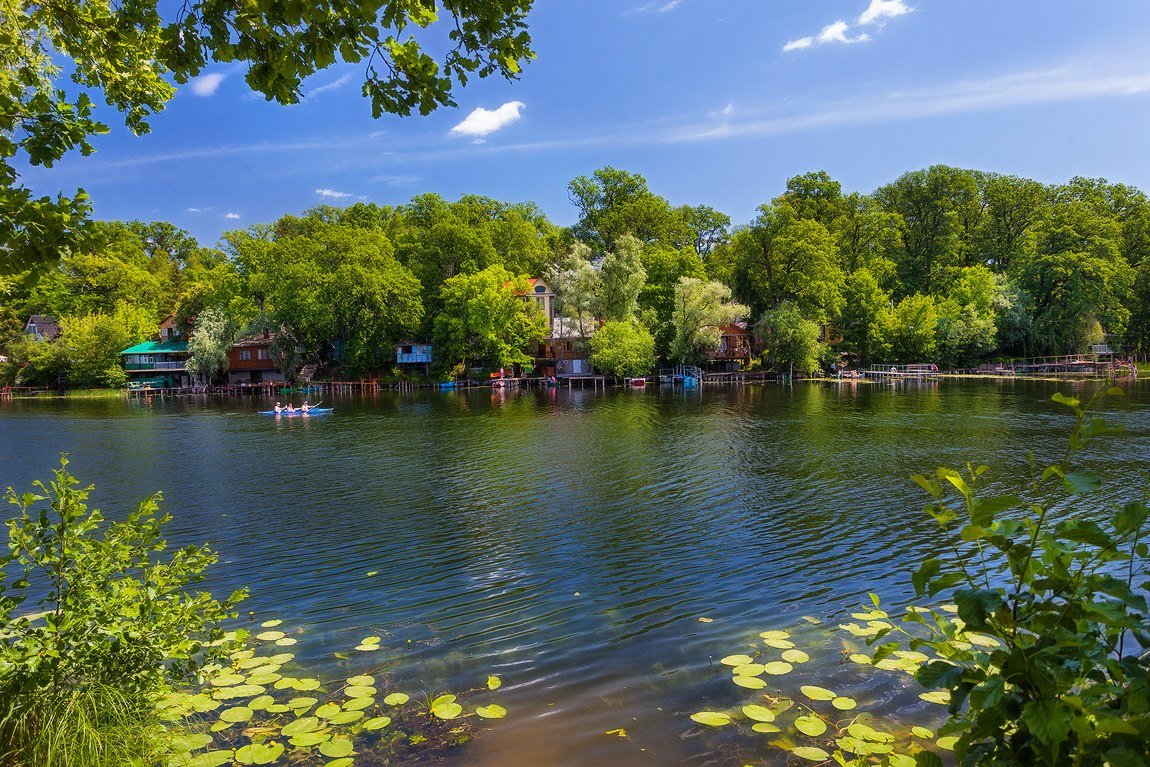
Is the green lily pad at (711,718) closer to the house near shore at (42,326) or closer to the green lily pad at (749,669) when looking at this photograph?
the green lily pad at (749,669)

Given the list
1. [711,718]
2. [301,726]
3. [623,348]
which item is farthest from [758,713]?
[623,348]

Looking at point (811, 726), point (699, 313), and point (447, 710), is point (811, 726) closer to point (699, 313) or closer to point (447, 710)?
point (447, 710)

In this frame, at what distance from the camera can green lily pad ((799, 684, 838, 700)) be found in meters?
6.45

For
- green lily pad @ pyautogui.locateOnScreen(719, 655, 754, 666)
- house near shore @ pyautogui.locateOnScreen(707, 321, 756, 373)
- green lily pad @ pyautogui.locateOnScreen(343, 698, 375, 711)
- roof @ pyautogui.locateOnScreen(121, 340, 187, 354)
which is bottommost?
green lily pad @ pyautogui.locateOnScreen(719, 655, 754, 666)

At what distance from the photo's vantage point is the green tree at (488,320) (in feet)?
216

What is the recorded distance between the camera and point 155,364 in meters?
72.9

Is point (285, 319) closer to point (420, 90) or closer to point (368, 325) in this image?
point (368, 325)

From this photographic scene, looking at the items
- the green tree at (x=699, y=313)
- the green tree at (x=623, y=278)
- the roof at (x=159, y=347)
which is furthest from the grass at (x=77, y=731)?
the roof at (x=159, y=347)

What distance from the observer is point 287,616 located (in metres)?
9.29

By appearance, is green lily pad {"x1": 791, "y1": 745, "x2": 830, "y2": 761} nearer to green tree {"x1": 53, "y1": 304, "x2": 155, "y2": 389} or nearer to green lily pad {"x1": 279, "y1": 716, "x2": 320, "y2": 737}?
green lily pad {"x1": 279, "y1": 716, "x2": 320, "y2": 737}

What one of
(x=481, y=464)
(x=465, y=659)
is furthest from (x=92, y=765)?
(x=481, y=464)

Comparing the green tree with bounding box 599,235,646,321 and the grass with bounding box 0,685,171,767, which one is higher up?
the green tree with bounding box 599,235,646,321

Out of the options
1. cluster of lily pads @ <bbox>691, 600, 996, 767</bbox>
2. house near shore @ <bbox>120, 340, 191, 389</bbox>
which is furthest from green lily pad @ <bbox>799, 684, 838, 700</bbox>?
house near shore @ <bbox>120, 340, 191, 389</bbox>

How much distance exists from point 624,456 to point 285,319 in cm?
5493
